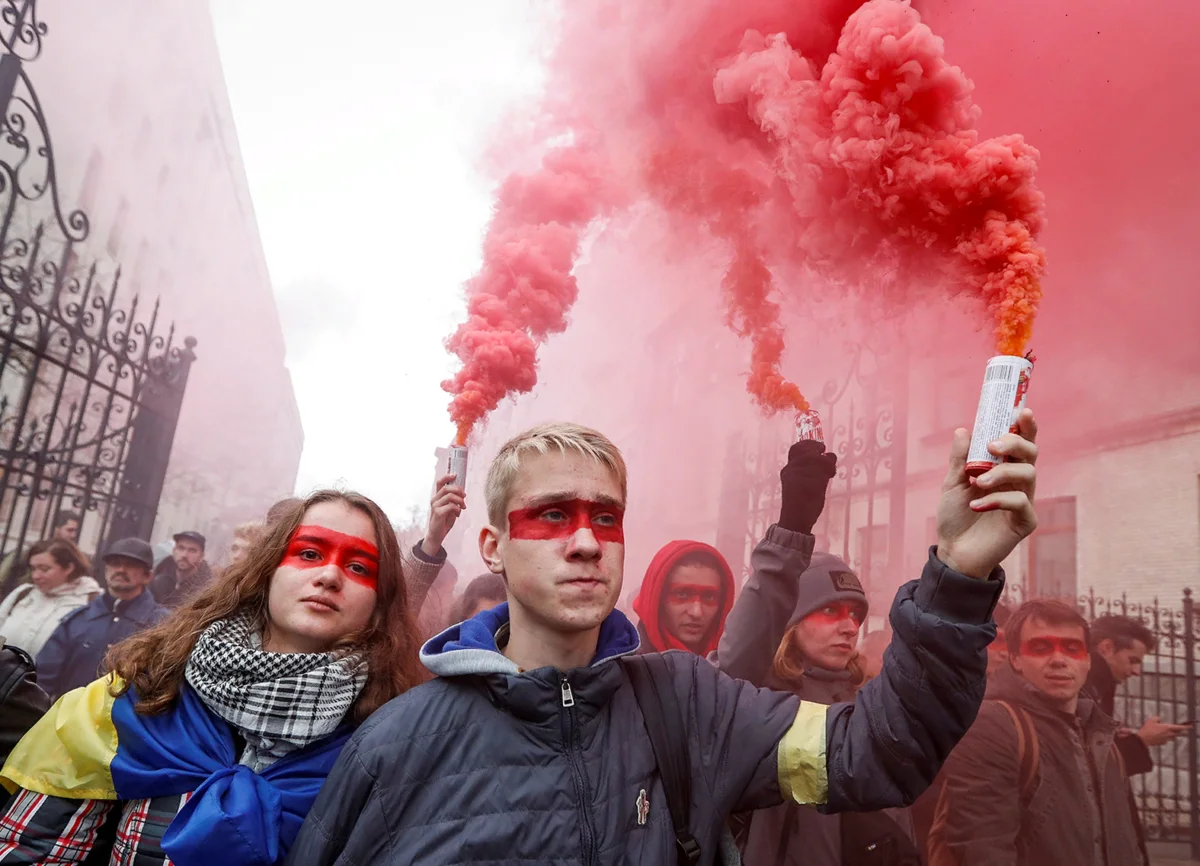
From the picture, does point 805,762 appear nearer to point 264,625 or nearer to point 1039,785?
point 264,625

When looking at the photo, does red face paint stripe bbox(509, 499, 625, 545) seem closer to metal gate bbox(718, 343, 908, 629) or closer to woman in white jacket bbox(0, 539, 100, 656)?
metal gate bbox(718, 343, 908, 629)

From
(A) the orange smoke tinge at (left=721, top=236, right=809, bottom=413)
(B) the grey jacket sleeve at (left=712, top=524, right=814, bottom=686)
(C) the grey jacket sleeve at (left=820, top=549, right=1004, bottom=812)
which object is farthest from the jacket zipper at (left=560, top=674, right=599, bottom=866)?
(A) the orange smoke tinge at (left=721, top=236, right=809, bottom=413)

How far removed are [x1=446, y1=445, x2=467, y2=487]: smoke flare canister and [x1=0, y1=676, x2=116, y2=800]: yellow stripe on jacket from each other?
1982 mm

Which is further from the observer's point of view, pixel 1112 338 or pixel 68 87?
pixel 68 87

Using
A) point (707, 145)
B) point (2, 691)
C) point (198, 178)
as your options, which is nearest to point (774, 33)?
point (707, 145)

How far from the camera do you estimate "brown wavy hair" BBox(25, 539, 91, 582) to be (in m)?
5.17

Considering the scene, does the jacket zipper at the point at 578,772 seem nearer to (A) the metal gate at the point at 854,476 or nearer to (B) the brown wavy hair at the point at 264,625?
(B) the brown wavy hair at the point at 264,625

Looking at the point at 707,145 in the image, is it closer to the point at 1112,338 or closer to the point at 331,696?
the point at 1112,338

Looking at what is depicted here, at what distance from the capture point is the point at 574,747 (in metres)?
1.47

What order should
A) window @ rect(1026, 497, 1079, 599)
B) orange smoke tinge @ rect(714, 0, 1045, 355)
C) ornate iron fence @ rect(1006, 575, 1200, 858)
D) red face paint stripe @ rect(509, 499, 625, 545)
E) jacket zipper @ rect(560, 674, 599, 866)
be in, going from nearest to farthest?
1. jacket zipper @ rect(560, 674, 599, 866)
2. red face paint stripe @ rect(509, 499, 625, 545)
3. orange smoke tinge @ rect(714, 0, 1045, 355)
4. ornate iron fence @ rect(1006, 575, 1200, 858)
5. window @ rect(1026, 497, 1079, 599)

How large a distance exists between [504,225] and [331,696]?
185 inches

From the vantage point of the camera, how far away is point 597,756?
147 cm

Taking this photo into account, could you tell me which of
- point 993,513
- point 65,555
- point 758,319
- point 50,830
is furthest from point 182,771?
point 65,555

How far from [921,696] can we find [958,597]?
20 cm
